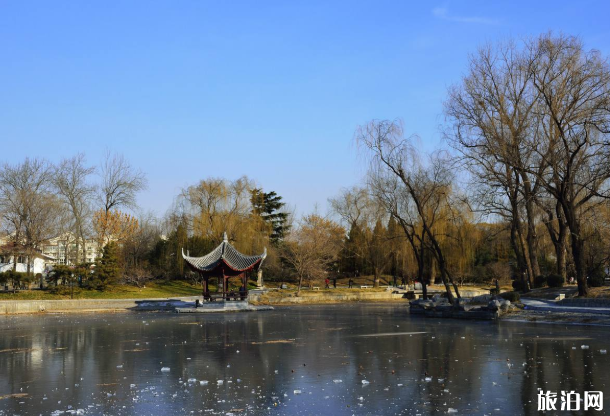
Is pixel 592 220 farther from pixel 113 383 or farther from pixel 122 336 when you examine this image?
pixel 113 383

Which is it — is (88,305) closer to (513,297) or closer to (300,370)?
(513,297)

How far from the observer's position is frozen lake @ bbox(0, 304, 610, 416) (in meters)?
8.87

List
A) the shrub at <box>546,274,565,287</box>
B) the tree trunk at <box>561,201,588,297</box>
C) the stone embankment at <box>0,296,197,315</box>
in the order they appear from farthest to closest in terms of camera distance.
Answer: the stone embankment at <box>0,296,197,315</box> → the shrub at <box>546,274,565,287</box> → the tree trunk at <box>561,201,588,297</box>

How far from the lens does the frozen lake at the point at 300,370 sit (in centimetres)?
887

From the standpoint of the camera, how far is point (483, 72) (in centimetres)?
3117

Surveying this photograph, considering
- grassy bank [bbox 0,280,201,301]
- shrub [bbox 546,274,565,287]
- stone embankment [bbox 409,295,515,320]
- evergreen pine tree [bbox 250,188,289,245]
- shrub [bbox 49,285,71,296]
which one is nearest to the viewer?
stone embankment [bbox 409,295,515,320]

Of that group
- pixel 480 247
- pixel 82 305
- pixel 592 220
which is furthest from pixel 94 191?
pixel 592 220

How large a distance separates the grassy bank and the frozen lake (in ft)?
62.2

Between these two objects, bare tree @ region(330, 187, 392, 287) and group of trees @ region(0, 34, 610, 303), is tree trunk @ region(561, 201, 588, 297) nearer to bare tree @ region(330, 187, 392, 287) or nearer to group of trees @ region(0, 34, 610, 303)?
group of trees @ region(0, 34, 610, 303)

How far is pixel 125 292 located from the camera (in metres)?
43.2

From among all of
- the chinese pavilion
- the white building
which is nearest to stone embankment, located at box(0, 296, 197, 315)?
the chinese pavilion

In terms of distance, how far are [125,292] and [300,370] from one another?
111 ft

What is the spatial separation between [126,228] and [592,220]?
37996 millimetres

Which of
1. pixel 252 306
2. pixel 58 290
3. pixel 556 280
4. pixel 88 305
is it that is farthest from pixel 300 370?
pixel 58 290
